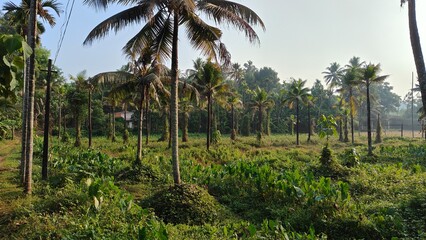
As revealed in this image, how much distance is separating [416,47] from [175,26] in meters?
7.30

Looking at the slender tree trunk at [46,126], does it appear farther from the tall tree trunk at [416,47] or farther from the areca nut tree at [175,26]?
the tall tree trunk at [416,47]

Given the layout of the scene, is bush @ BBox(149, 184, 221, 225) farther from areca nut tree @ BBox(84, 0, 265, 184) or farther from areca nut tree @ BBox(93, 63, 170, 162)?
areca nut tree @ BBox(93, 63, 170, 162)

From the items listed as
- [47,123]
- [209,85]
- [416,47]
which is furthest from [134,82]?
[416,47]

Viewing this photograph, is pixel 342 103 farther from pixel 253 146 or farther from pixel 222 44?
pixel 222 44

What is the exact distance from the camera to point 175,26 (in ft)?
34.4

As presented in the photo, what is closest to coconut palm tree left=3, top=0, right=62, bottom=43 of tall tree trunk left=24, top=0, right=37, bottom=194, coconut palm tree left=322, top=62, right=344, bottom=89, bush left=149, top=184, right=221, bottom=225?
tall tree trunk left=24, top=0, right=37, bottom=194

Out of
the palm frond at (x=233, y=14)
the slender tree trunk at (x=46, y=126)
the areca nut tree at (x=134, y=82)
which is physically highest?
the palm frond at (x=233, y=14)

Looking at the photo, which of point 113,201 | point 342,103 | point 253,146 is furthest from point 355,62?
point 113,201

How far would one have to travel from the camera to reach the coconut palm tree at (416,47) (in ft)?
29.9

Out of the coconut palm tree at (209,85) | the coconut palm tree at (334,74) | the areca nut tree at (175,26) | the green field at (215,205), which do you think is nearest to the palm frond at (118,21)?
the areca nut tree at (175,26)

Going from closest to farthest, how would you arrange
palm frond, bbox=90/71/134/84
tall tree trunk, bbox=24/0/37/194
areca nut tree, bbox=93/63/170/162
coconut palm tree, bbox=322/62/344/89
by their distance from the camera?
1. tall tree trunk, bbox=24/0/37/194
2. areca nut tree, bbox=93/63/170/162
3. palm frond, bbox=90/71/134/84
4. coconut palm tree, bbox=322/62/344/89

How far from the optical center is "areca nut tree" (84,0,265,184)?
412 inches

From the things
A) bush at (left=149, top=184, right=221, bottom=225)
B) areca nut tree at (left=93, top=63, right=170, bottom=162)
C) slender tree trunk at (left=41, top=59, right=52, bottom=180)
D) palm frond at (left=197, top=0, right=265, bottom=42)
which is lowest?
bush at (left=149, top=184, right=221, bottom=225)

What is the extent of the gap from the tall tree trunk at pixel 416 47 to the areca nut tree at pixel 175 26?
444 centimetres
